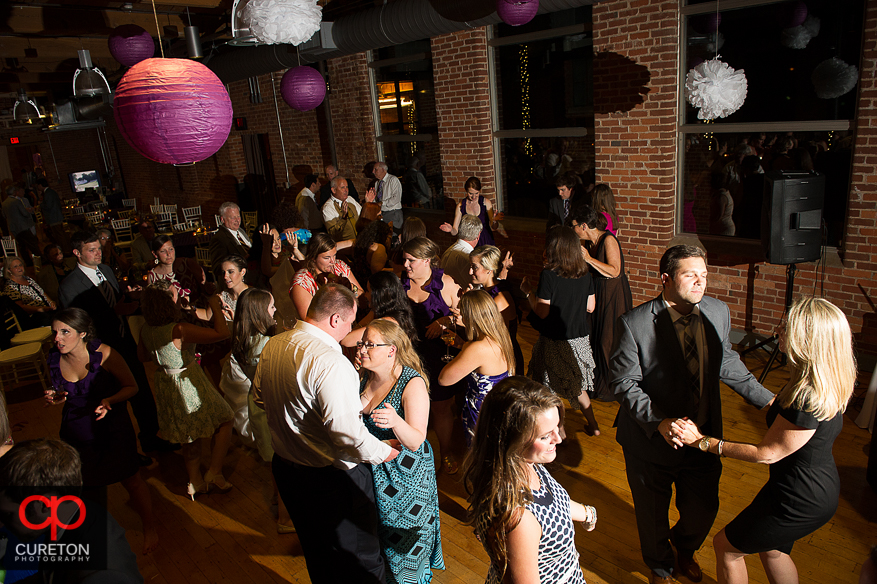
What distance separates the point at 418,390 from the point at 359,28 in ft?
16.2

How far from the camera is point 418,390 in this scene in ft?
7.63

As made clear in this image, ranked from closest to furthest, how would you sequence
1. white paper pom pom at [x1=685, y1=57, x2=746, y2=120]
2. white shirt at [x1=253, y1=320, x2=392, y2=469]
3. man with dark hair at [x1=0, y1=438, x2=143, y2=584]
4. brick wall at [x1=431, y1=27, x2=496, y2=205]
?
man with dark hair at [x1=0, y1=438, x2=143, y2=584], white shirt at [x1=253, y1=320, x2=392, y2=469], white paper pom pom at [x1=685, y1=57, x2=746, y2=120], brick wall at [x1=431, y1=27, x2=496, y2=205]

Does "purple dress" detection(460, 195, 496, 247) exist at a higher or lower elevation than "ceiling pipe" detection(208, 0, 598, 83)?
lower

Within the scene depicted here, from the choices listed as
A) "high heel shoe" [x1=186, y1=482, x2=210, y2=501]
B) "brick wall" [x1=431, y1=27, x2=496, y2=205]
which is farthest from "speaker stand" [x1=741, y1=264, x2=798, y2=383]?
"high heel shoe" [x1=186, y1=482, x2=210, y2=501]

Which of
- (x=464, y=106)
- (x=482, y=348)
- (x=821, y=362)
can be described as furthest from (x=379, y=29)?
(x=821, y=362)

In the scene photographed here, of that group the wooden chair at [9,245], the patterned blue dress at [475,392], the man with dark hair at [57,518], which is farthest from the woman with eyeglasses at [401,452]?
the wooden chair at [9,245]

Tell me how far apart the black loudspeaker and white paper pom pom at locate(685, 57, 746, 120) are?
65 centimetres

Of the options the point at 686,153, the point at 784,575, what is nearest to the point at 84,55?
the point at 686,153

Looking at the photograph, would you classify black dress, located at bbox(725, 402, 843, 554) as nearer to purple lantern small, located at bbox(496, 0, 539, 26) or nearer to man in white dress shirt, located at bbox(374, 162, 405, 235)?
purple lantern small, located at bbox(496, 0, 539, 26)

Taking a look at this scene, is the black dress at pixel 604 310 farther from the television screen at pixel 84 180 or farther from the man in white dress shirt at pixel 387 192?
the television screen at pixel 84 180

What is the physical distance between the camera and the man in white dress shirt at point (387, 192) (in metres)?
7.22

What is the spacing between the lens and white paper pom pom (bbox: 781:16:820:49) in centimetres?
428

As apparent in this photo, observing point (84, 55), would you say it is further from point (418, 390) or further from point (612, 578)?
point (612, 578)

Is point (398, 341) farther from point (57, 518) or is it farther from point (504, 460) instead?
point (57, 518)
